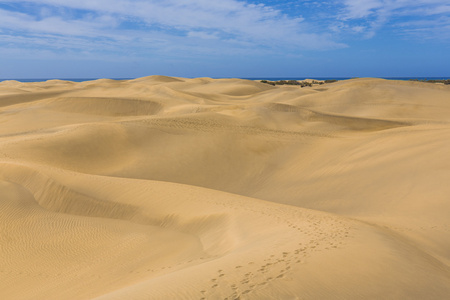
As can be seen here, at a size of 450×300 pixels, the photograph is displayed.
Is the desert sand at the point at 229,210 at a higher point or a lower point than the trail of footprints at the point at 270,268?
lower

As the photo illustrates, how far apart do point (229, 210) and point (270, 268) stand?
12.0 feet

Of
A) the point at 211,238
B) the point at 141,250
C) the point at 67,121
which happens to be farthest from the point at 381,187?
the point at 67,121

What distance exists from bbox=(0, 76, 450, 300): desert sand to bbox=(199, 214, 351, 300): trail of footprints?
0.02 m

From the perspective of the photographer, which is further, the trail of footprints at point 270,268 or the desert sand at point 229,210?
the desert sand at point 229,210

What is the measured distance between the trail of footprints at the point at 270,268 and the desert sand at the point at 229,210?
0.02 m

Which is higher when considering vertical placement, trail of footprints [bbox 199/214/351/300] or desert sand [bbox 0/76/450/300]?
trail of footprints [bbox 199/214/351/300]

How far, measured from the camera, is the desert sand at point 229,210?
4.48 m

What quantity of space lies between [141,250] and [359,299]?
4278 mm

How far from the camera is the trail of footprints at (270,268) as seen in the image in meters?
3.91

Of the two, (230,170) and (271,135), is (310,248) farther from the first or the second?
(271,135)

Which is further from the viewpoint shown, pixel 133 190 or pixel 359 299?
pixel 133 190

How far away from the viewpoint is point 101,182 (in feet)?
33.2

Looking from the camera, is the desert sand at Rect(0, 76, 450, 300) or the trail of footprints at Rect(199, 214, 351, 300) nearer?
the trail of footprints at Rect(199, 214, 351, 300)

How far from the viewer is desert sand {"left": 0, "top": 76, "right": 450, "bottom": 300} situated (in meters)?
4.48
